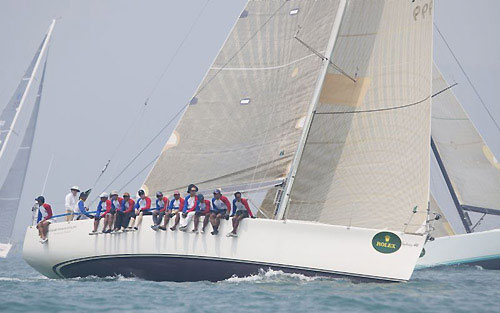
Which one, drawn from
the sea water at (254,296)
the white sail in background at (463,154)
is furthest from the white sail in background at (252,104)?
the white sail in background at (463,154)

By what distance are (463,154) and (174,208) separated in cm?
1422

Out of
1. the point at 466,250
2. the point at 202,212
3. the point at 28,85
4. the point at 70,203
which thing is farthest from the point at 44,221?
the point at 28,85

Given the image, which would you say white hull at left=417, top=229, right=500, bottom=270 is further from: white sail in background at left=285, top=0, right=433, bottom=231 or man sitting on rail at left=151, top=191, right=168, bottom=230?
man sitting on rail at left=151, top=191, right=168, bottom=230

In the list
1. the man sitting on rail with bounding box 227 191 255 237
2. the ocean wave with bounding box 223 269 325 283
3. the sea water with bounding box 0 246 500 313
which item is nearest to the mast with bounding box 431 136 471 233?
the sea water with bounding box 0 246 500 313

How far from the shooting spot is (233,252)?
20.0 m

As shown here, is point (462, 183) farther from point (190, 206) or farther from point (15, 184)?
point (15, 184)

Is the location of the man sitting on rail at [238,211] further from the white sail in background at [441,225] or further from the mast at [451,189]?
the mast at [451,189]

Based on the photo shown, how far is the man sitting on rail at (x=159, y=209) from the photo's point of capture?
21172 mm

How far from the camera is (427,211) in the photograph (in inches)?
776

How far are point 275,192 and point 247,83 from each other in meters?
2.63

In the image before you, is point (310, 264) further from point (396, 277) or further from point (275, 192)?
point (275, 192)

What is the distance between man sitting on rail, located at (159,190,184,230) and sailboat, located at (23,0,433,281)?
29cm

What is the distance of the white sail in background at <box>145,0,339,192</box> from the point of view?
21703mm

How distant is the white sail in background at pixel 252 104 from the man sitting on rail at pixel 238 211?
1.18 m
